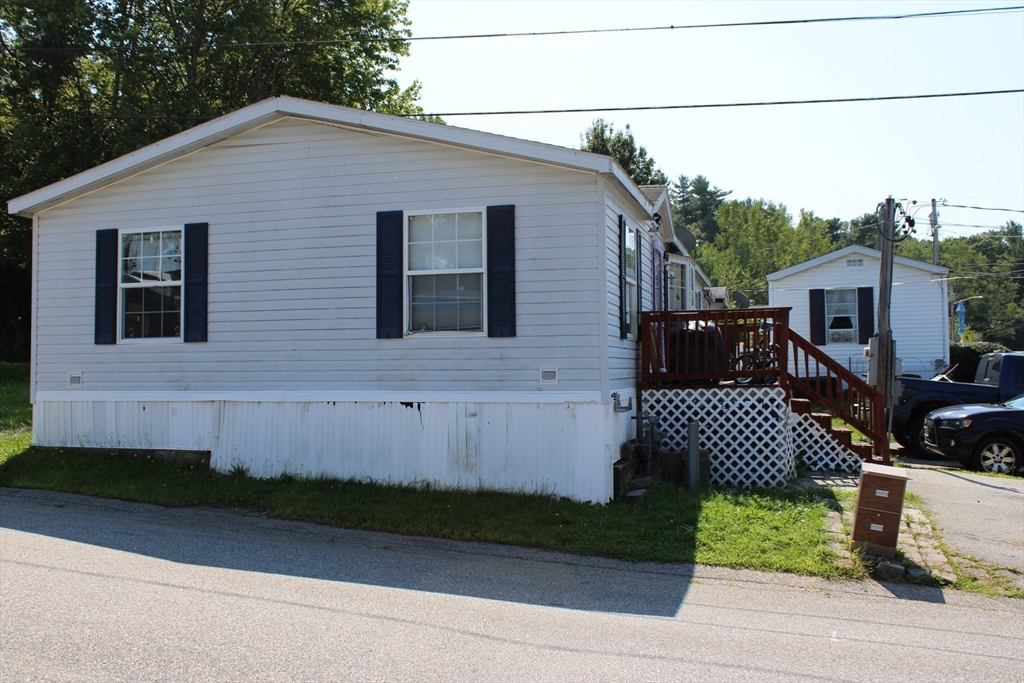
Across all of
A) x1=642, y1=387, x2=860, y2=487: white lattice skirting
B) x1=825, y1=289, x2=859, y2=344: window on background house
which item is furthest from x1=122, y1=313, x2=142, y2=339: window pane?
x1=825, y1=289, x2=859, y2=344: window on background house

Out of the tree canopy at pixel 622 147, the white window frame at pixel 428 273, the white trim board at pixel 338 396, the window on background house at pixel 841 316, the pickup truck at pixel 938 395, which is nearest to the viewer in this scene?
the white trim board at pixel 338 396

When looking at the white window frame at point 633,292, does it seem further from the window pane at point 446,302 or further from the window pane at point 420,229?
the window pane at point 420,229

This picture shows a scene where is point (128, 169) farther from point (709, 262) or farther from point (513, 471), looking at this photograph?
point (709, 262)

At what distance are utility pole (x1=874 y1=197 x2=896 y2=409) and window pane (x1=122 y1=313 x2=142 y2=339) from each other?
10.2 meters

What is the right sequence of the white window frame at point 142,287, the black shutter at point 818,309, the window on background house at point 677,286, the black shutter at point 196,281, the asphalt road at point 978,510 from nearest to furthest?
1. the asphalt road at point 978,510
2. the black shutter at point 196,281
3. the white window frame at point 142,287
4. the window on background house at point 677,286
5. the black shutter at point 818,309

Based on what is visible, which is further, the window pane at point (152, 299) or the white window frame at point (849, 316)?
the white window frame at point (849, 316)

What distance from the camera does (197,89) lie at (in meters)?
23.9

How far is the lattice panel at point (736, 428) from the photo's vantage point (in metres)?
10.8

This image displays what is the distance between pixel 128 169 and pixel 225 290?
2023mm

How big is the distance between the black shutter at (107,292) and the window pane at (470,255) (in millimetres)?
4608

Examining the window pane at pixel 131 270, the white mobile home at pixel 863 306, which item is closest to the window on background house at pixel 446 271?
the window pane at pixel 131 270

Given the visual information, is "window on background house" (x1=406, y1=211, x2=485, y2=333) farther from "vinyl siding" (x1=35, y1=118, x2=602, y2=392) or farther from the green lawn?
the green lawn

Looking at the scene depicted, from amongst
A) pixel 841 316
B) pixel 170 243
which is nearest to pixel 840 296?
pixel 841 316

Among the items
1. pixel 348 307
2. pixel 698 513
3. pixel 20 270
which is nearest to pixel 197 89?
pixel 20 270
